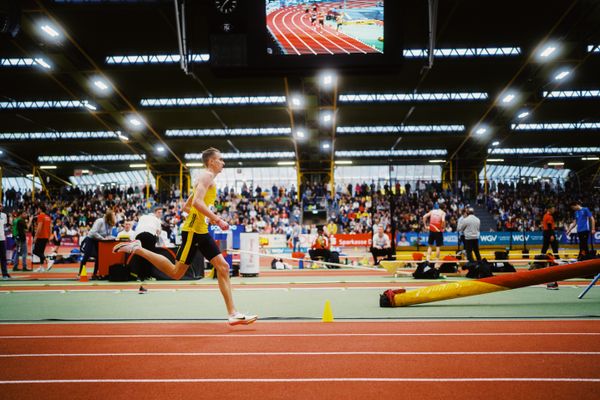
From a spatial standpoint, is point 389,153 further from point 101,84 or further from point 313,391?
point 313,391

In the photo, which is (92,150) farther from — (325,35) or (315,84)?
(325,35)

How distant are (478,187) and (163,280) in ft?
47.8

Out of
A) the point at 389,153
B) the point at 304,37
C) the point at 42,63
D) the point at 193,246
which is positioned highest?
the point at 42,63

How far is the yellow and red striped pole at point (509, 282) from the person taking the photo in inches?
267

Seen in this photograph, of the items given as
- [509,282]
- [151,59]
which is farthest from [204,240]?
[151,59]

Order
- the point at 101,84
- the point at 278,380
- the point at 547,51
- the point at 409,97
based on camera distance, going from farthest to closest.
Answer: the point at 409,97 < the point at 101,84 < the point at 547,51 < the point at 278,380

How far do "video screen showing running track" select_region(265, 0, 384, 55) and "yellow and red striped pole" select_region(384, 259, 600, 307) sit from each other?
533 centimetres

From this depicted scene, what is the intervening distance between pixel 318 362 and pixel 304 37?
Answer: 7.93 m

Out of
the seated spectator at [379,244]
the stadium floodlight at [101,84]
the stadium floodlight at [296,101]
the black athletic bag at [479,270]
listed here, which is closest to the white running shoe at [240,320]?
the black athletic bag at [479,270]

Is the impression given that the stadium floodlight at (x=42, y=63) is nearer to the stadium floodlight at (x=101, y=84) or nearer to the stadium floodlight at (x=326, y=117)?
the stadium floodlight at (x=101, y=84)

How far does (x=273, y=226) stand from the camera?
1355 inches

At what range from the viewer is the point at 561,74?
81.2ft

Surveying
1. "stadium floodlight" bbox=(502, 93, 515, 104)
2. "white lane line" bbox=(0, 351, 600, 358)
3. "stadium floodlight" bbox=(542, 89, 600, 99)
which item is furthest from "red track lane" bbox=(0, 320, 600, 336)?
"stadium floodlight" bbox=(542, 89, 600, 99)

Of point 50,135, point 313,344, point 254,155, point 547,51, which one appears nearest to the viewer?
point 313,344
